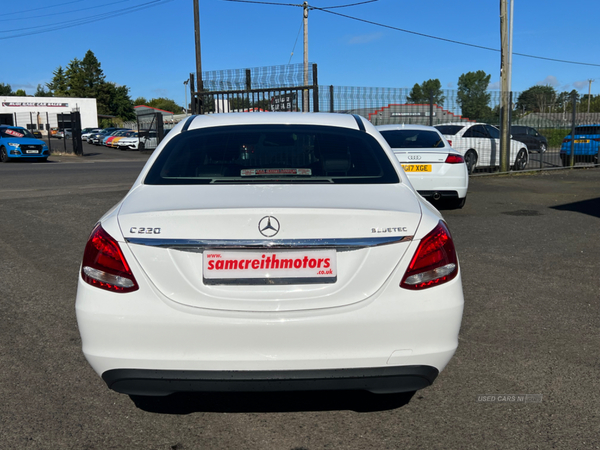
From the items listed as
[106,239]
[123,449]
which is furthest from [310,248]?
[123,449]

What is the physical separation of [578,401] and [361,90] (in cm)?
1265

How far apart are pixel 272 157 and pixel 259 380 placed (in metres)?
1.44

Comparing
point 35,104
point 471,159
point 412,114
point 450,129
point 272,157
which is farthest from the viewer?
point 35,104

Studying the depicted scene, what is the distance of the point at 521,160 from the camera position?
17625 millimetres

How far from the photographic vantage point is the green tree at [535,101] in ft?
54.9

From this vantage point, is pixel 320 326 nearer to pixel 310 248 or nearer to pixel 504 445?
pixel 310 248

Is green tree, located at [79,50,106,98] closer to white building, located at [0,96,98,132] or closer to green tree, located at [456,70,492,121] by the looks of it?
white building, located at [0,96,98,132]

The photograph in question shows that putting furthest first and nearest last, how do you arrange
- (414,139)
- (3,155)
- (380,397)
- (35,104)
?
(35,104) → (3,155) → (414,139) → (380,397)

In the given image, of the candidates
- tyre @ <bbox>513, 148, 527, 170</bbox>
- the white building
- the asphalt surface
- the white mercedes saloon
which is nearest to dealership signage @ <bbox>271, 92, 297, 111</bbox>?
the asphalt surface

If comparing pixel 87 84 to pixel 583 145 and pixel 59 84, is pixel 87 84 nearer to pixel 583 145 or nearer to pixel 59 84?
pixel 59 84

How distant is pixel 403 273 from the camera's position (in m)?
2.47

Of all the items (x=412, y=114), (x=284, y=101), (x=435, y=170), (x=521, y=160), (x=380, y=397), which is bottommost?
(x=380, y=397)

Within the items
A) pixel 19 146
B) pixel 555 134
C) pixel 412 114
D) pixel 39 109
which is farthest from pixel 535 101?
pixel 39 109

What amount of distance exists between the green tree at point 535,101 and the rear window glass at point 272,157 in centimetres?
1454
